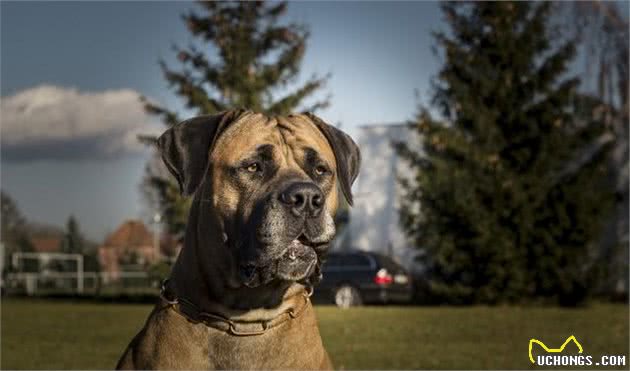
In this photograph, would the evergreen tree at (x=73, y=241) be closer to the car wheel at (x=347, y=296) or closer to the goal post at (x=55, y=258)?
the goal post at (x=55, y=258)

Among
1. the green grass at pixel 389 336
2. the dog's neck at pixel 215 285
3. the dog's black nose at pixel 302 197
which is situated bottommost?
the green grass at pixel 389 336

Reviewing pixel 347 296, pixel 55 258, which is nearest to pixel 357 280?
pixel 347 296

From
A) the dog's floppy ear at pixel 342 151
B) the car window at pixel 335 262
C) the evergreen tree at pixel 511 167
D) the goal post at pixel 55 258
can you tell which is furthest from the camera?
the goal post at pixel 55 258

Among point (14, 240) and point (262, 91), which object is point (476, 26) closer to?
point (262, 91)

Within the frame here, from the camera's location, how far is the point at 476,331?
16.3 meters

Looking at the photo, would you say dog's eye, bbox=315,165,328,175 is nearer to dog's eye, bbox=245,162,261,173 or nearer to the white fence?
dog's eye, bbox=245,162,261,173

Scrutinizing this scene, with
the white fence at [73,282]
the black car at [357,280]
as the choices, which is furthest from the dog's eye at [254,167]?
the white fence at [73,282]

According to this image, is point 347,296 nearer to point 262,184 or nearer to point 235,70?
point 235,70

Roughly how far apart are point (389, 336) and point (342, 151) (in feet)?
35.4

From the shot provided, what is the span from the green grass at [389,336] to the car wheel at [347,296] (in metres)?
2.43

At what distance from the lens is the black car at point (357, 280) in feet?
83.4

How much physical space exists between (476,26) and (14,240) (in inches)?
743

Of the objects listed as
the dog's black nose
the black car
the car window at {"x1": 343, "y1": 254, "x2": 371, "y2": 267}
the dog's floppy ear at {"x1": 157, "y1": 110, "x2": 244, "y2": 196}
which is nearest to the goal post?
the black car

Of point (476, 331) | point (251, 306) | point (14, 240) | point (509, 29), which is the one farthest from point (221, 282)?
point (14, 240)
